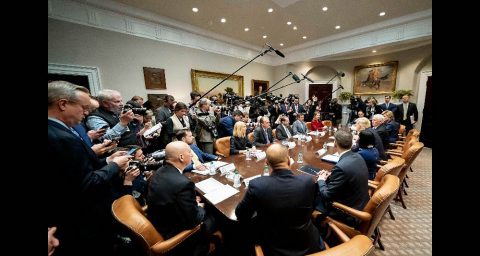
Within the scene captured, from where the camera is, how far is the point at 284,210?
1.24 metres

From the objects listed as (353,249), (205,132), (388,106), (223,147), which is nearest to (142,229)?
(353,249)

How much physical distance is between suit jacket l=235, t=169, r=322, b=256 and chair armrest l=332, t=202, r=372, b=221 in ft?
1.63

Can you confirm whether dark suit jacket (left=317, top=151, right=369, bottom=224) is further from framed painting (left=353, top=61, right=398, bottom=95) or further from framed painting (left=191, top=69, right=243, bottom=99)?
framed painting (left=353, top=61, right=398, bottom=95)

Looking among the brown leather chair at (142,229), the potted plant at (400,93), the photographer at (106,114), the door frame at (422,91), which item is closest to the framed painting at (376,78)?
the door frame at (422,91)

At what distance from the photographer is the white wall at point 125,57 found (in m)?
4.44

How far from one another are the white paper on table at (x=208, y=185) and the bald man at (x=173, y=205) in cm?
32

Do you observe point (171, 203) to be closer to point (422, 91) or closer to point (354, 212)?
point (354, 212)

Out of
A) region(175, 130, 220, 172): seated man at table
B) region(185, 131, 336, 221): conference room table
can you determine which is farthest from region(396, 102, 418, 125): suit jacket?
A: region(175, 130, 220, 172): seated man at table

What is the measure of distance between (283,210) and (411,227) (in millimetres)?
2549

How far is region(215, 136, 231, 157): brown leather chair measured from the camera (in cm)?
342
